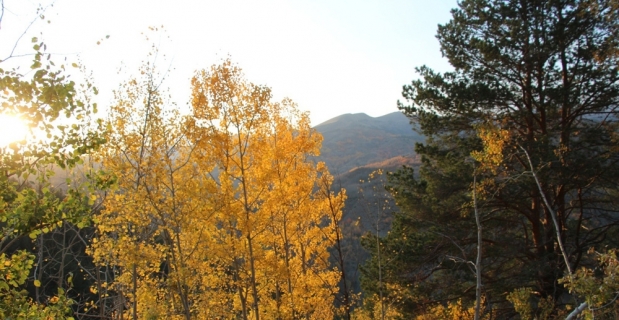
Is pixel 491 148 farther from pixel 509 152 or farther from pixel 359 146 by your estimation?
pixel 359 146

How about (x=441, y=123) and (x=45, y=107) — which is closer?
(x=45, y=107)

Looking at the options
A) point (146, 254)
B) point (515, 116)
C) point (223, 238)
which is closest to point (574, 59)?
point (515, 116)

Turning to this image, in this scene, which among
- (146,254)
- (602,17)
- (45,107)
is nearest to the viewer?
(45,107)

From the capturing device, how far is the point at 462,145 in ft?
32.1

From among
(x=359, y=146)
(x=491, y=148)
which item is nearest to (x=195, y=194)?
(x=491, y=148)

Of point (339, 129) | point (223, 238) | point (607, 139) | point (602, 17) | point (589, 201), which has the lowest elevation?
point (589, 201)

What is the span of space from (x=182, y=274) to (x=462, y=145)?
717cm

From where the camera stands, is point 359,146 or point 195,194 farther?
point 359,146

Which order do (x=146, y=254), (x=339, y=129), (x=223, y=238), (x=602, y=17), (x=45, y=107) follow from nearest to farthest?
(x=45, y=107), (x=146, y=254), (x=223, y=238), (x=602, y=17), (x=339, y=129)

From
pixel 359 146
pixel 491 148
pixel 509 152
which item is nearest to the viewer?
pixel 491 148

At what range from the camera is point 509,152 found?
9.21 metres

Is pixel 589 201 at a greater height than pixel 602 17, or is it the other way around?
pixel 602 17

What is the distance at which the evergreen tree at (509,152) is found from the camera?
29.7 ft

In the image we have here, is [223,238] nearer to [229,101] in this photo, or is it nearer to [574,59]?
[229,101]
